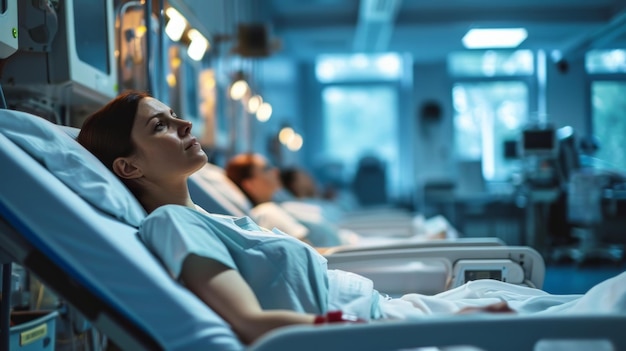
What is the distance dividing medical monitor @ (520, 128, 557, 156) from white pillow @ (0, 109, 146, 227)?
3.04m

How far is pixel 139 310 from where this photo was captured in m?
1.18

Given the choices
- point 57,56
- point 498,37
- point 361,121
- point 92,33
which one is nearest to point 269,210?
point 92,33

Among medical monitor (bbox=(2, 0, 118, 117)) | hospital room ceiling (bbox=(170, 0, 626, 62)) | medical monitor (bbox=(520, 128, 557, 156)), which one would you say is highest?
hospital room ceiling (bbox=(170, 0, 626, 62))

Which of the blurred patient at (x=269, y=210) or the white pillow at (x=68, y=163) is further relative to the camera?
the blurred patient at (x=269, y=210)

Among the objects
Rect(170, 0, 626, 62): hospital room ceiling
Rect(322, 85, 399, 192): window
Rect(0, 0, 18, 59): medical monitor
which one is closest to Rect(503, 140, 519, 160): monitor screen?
Rect(170, 0, 626, 62): hospital room ceiling

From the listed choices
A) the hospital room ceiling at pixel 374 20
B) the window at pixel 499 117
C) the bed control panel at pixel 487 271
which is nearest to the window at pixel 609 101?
the window at pixel 499 117

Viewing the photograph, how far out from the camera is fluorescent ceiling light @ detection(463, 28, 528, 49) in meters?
4.57

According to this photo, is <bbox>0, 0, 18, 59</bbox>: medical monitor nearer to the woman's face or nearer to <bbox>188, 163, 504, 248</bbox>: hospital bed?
the woman's face

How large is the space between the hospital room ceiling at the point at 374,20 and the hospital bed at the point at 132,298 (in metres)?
3.54

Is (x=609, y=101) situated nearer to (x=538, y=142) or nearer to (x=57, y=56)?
(x=538, y=142)

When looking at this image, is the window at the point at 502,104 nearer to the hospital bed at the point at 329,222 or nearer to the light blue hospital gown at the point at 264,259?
the hospital bed at the point at 329,222

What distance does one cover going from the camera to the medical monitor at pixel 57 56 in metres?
2.01

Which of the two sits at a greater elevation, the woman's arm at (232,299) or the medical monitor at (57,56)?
the medical monitor at (57,56)

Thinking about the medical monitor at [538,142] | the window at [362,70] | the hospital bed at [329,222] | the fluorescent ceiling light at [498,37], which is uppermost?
the window at [362,70]
